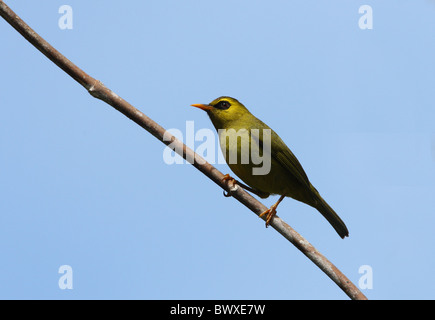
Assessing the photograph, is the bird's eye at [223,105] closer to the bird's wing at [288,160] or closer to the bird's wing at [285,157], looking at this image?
the bird's wing at [285,157]

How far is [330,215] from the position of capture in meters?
5.45

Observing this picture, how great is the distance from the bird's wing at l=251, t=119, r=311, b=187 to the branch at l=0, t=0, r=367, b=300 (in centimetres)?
127

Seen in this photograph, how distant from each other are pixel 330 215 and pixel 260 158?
1078mm

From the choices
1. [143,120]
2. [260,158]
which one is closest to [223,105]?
[260,158]

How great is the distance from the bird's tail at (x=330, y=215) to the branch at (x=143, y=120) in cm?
148

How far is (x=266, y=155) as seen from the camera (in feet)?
16.8

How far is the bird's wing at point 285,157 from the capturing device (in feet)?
→ 17.0

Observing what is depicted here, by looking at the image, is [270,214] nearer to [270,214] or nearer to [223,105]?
[270,214]

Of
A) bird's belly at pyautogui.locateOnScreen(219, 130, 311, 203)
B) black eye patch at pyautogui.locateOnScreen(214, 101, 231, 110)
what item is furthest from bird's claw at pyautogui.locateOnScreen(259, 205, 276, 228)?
black eye patch at pyautogui.locateOnScreen(214, 101, 231, 110)

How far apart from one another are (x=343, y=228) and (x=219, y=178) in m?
2.22

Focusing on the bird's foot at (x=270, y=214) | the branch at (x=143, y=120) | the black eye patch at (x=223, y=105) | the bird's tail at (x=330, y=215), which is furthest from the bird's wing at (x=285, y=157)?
the branch at (x=143, y=120)

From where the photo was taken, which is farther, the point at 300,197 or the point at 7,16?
the point at 300,197
